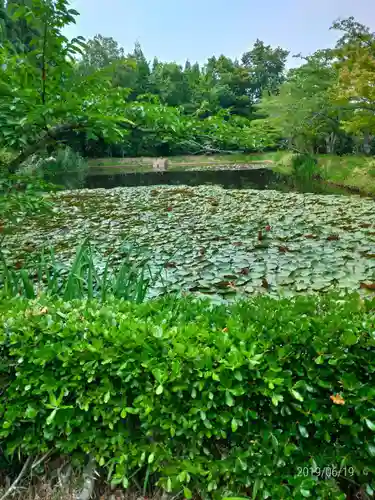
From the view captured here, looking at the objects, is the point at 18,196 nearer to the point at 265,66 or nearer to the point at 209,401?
the point at 209,401

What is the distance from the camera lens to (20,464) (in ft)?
5.02

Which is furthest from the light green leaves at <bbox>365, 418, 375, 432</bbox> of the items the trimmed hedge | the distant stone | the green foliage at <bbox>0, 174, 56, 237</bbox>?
the distant stone

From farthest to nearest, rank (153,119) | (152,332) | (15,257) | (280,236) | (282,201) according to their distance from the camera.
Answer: (282,201) → (280,236) → (15,257) → (153,119) → (152,332)

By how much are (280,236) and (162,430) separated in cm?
454

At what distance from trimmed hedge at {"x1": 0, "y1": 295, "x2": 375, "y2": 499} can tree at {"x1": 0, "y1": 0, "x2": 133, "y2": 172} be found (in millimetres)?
1065

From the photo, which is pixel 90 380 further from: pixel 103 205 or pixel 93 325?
pixel 103 205

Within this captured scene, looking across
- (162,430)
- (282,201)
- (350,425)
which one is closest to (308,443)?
(350,425)

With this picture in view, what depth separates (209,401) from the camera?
1.26m

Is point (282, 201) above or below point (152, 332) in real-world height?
below

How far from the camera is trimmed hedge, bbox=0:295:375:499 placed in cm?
125

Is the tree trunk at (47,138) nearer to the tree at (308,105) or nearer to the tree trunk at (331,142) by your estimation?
the tree at (308,105)

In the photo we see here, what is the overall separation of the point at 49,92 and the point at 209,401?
184 cm

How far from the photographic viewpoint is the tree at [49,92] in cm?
183

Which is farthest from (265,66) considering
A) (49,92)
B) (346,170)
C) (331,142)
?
(49,92)
